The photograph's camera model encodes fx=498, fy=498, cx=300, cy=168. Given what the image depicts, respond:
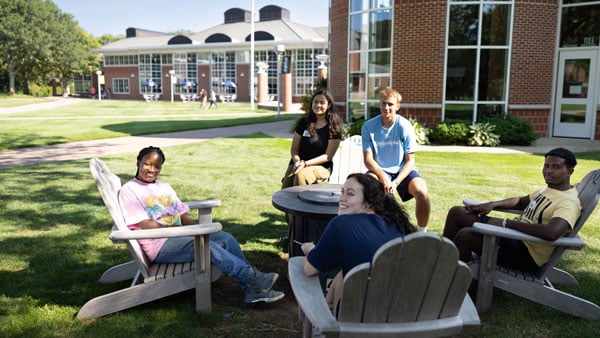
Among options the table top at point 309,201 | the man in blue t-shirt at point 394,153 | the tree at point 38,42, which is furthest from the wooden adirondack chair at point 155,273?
the tree at point 38,42

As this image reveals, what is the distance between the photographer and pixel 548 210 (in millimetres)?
3494

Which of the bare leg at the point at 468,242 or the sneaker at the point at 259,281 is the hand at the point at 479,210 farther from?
the sneaker at the point at 259,281

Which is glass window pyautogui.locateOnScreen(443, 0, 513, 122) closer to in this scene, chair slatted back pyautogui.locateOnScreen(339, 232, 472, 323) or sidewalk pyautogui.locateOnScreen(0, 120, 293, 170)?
sidewalk pyautogui.locateOnScreen(0, 120, 293, 170)

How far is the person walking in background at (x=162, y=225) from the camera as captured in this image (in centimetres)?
359

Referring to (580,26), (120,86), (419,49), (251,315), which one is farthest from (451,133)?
(120,86)

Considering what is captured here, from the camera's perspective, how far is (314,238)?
4305 millimetres

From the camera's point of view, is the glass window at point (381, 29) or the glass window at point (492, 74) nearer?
the glass window at point (492, 74)

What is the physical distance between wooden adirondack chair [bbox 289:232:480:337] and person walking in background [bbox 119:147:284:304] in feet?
4.27

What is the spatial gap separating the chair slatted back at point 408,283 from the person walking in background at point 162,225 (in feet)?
5.01

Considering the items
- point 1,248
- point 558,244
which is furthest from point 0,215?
point 558,244

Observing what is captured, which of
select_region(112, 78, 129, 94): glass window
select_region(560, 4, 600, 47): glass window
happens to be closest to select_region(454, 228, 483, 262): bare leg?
select_region(560, 4, 600, 47): glass window

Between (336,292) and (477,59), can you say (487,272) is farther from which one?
(477,59)

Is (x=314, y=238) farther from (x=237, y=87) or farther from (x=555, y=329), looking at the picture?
(x=237, y=87)

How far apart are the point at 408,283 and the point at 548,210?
184cm
